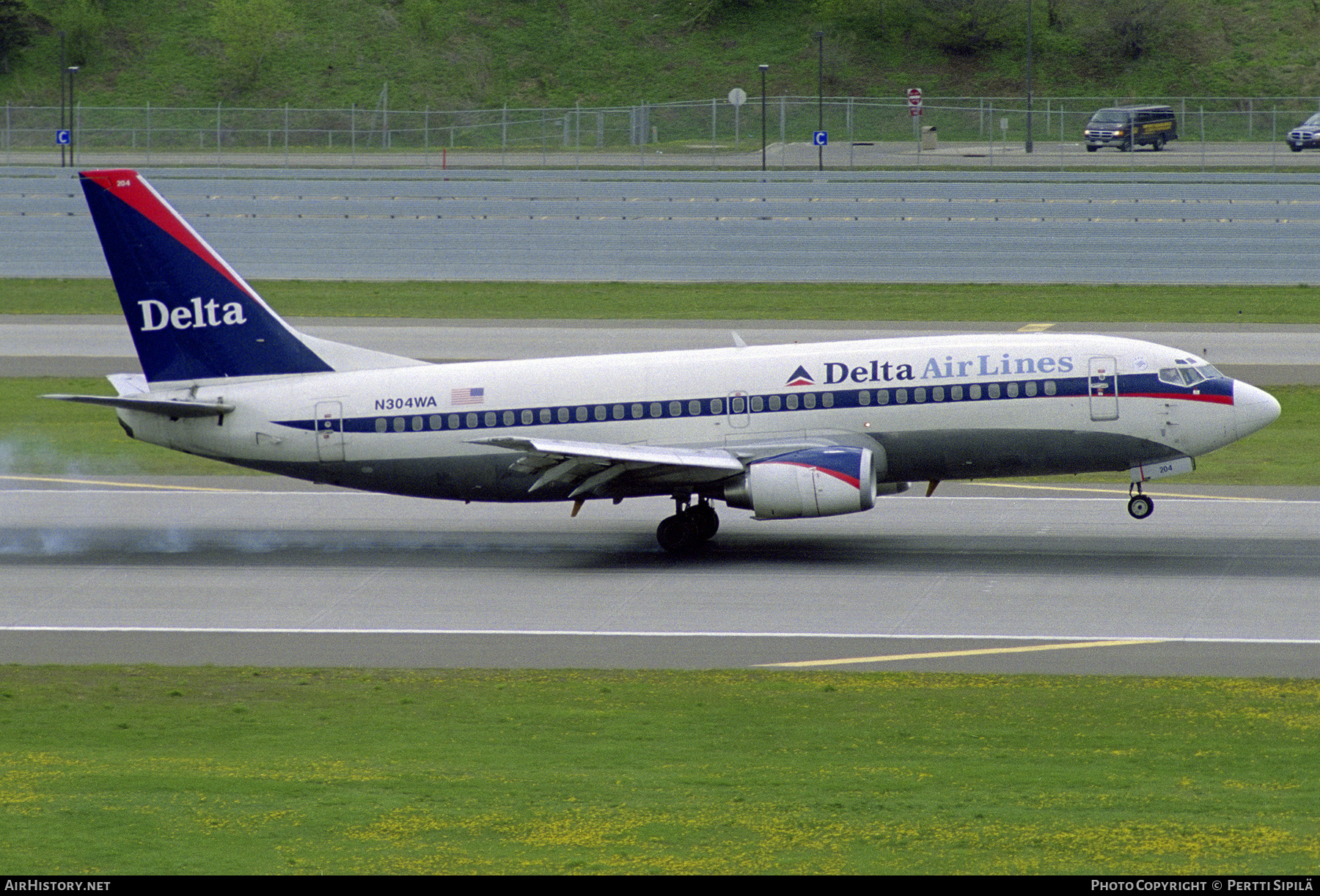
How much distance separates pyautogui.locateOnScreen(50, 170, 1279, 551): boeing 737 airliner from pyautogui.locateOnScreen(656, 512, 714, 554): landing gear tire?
0.03m

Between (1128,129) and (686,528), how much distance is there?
7697 cm

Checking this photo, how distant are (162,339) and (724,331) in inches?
1263

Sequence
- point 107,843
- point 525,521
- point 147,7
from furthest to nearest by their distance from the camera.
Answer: point 147,7
point 525,521
point 107,843

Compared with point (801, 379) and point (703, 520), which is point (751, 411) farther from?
point (703, 520)

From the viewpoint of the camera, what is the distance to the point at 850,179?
8212 cm

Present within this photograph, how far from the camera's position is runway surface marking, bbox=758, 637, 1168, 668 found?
75.4 feet

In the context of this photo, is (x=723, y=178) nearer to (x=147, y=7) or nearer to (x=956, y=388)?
(x=956, y=388)

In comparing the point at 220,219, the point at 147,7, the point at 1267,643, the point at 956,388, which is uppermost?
the point at 147,7

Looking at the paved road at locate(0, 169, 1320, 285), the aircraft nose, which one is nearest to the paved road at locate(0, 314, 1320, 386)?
the paved road at locate(0, 169, 1320, 285)

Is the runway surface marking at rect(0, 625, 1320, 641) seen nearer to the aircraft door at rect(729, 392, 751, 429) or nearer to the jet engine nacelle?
the jet engine nacelle

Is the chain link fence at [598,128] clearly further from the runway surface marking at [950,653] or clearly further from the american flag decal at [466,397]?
the runway surface marking at [950,653]

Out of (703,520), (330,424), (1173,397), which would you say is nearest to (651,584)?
(703,520)

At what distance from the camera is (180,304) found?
31078mm
